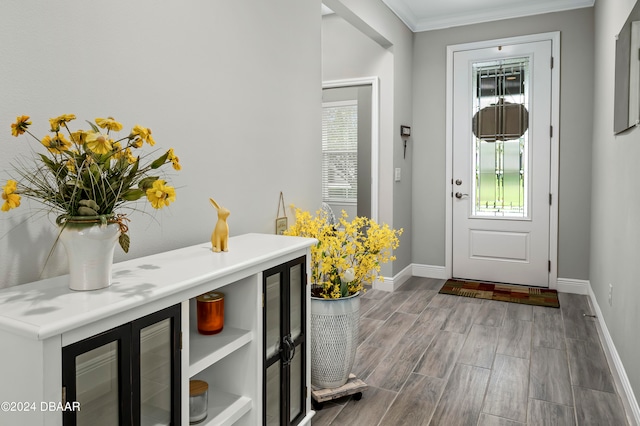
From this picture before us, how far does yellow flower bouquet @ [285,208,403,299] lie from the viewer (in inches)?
92.6

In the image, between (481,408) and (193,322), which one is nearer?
(193,322)

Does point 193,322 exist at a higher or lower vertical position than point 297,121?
lower

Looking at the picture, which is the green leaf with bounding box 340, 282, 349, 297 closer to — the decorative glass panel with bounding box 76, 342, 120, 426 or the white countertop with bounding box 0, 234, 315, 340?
the white countertop with bounding box 0, 234, 315, 340

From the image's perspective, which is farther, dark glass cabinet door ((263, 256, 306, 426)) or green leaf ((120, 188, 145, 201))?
dark glass cabinet door ((263, 256, 306, 426))

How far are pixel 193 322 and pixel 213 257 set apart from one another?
29 centimetres

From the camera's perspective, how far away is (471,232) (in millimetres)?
4867

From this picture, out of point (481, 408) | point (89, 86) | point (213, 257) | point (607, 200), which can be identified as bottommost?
point (481, 408)

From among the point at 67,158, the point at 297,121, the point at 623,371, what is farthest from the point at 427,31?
the point at 67,158

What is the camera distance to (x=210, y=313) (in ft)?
5.49

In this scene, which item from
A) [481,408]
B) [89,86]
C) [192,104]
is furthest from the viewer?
[481,408]

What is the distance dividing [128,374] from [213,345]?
0.47 meters

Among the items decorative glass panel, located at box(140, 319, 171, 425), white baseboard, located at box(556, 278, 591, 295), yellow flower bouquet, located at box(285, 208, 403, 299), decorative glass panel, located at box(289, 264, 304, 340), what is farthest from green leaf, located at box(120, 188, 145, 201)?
white baseboard, located at box(556, 278, 591, 295)

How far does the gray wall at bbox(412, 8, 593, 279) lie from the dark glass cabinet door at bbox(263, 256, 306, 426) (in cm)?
329

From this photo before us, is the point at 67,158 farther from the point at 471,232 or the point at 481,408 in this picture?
the point at 471,232
